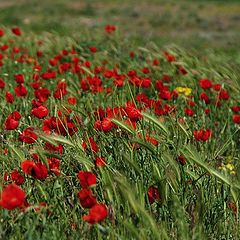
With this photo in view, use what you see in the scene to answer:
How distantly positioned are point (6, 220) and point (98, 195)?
0.42 metres

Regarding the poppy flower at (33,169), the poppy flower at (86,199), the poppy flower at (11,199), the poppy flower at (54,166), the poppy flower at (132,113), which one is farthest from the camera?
the poppy flower at (132,113)

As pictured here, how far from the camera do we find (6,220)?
76.2 inches

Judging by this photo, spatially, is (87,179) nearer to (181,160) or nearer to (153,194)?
(153,194)

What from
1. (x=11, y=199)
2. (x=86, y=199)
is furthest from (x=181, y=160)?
(x=11, y=199)

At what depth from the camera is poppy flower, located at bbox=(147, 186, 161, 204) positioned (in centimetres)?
208

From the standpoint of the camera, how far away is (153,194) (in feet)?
6.90

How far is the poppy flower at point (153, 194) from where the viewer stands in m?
2.08

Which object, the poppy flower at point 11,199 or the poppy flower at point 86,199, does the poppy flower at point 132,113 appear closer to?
the poppy flower at point 86,199

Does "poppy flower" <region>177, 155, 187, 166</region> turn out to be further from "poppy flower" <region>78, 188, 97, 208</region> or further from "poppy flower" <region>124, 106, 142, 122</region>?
"poppy flower" <region>78, 188, 97, 208</region>

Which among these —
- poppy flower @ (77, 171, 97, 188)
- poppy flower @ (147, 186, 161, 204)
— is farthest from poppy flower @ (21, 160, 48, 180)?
poppy flower @ (147, 186, 161, 204)

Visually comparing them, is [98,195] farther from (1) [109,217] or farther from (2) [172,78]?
(2) [172,78]

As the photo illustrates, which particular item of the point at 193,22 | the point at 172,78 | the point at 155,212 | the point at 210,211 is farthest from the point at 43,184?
the point at 193,22

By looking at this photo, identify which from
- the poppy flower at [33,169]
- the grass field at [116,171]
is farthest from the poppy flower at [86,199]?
the poppy flower at [33,169]

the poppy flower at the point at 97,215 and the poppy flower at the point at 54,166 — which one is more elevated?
the poppy flower at the point at 97,215
